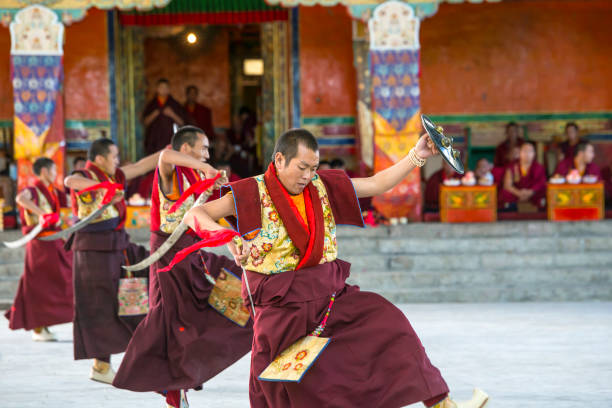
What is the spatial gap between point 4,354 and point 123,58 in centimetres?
648

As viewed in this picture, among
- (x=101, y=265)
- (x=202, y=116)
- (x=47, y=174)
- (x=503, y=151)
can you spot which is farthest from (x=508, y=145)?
(x=101, y=265)

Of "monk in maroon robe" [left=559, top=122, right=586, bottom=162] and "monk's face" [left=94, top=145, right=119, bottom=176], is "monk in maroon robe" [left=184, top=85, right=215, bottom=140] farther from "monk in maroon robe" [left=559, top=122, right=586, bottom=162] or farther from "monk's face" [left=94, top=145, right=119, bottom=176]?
"monk's face" [left=94, top=145, right=119, bottom=176]

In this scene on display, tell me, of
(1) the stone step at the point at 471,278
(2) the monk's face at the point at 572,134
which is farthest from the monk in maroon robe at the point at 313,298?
(2) the monk's face at the point at 572,134

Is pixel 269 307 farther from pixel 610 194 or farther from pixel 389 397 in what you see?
pixel 610 194

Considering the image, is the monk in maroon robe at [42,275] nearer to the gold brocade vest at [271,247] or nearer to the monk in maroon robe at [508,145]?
the gold brocade vest at [271,247]

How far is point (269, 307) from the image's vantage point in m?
3.27

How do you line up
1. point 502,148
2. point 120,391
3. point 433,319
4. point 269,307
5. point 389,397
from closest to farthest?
1. point 389,397
2. point 269,307
3. point 120,391
4. point 433,319
5. point 502,148

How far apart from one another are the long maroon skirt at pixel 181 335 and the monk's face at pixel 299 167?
136cm

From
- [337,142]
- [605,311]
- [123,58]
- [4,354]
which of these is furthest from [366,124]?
[4,354]

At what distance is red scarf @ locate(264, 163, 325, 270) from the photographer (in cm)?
322

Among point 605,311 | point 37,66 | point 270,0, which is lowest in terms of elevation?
point 605,311

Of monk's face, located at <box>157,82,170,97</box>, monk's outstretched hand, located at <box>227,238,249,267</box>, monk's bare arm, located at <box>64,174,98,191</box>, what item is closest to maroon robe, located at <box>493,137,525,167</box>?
monk's face, located at <box>157,82,170,97</box>

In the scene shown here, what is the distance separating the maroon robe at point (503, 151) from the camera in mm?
11211

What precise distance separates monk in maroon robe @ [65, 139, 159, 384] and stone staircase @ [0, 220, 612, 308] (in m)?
3.11
